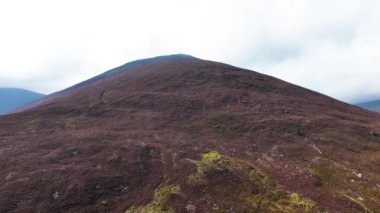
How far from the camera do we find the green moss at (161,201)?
141ft

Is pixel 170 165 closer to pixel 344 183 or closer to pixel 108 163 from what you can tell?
pixel 108 163

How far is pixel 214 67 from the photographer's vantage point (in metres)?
116

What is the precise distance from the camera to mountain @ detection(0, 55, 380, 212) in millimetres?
44844

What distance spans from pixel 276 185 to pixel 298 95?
52112 mm

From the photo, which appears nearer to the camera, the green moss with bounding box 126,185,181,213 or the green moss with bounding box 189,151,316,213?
the green moss with bounding box 189,151,316,213

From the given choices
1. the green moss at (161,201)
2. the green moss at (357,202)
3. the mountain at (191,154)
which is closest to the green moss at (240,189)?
the mountain at (191,154)

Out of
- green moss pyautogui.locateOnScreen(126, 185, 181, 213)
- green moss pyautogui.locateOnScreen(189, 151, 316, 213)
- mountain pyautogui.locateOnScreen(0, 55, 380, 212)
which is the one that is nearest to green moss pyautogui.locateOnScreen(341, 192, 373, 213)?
mountain pyautogui.locateOnScreen(0, 55, 380, 212)

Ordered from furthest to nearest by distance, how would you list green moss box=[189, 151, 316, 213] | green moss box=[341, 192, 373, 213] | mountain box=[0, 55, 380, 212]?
mountain box=[0, 55, 380, 212] < green moss box=[189, 151, 316, 213] < green moss box=[341, 192, 373, 213]

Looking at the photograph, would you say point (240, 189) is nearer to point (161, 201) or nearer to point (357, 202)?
point (161, 201)

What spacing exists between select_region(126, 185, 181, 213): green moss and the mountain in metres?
0.12

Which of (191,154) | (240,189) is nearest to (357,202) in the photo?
(240,189)

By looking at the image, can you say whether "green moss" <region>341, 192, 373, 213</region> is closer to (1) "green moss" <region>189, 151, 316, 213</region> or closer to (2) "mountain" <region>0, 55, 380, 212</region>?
(2) "mountain" <region>0, 55, 380, 212</region>

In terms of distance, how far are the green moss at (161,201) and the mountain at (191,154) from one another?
0.12m

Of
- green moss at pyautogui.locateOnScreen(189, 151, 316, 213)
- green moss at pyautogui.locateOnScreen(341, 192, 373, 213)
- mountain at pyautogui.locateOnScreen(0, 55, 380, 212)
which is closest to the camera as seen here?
green moss at pyautogui.locateOnScreen(341, 192, 373, 213)
